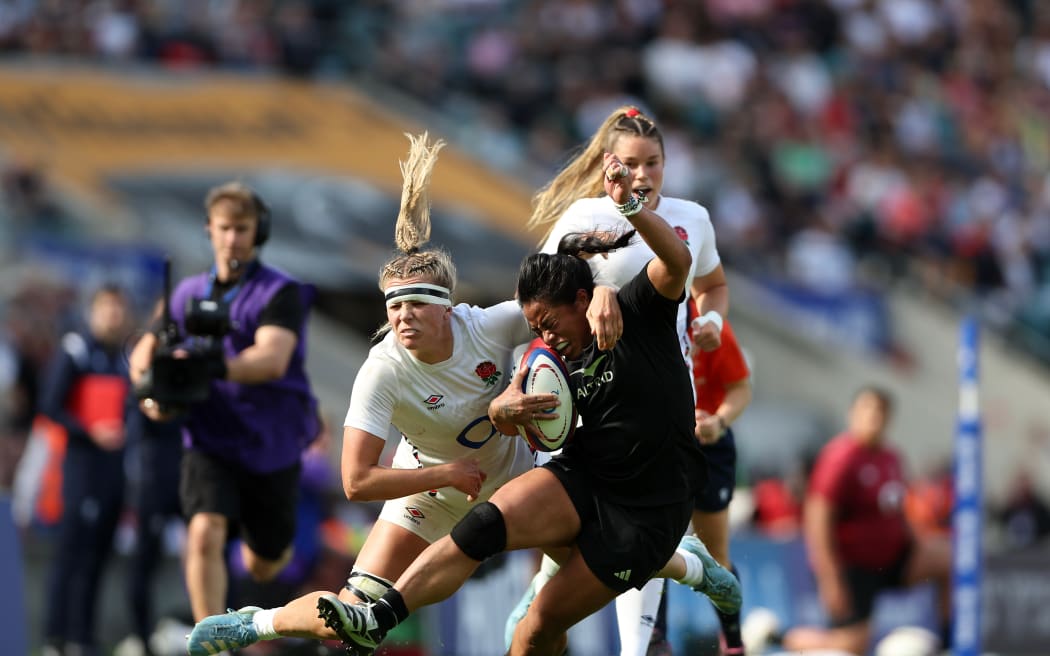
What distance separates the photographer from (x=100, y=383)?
9664mm

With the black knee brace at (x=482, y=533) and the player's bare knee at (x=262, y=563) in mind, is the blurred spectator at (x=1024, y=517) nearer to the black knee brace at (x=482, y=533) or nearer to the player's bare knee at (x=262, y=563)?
the player's bare knee at (x=262, y=563)

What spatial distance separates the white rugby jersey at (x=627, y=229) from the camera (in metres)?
6.40

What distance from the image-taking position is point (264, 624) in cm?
620

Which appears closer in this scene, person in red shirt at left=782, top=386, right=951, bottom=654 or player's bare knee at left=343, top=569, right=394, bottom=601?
player's bare knee at left=343, top=569, right=394, bottom=601

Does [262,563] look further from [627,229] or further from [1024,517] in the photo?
[1024,517]

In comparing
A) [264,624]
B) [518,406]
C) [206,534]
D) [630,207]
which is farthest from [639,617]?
[206,534]

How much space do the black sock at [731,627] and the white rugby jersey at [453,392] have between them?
1352mm

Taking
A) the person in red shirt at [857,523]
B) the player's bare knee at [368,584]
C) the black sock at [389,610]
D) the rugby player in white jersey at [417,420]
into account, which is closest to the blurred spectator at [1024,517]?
the person in red shirt at [857,523]

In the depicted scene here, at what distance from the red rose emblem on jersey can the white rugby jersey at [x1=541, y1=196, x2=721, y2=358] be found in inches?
20.1

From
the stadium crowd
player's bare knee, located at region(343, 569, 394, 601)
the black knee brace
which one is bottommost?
player's bare knee, located at region(343, 569, 394, 601)

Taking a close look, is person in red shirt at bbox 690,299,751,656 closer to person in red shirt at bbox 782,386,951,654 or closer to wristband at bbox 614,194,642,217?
wristband at bbox 614,194,642,217

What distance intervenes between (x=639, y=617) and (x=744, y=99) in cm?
1441

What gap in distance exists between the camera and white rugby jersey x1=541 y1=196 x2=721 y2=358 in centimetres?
640

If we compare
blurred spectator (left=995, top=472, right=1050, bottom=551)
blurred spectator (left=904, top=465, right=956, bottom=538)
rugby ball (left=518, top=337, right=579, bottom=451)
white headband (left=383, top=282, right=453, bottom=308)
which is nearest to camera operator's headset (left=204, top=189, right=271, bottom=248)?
white headband (left=383, top=282, right=453, bottom=308)
